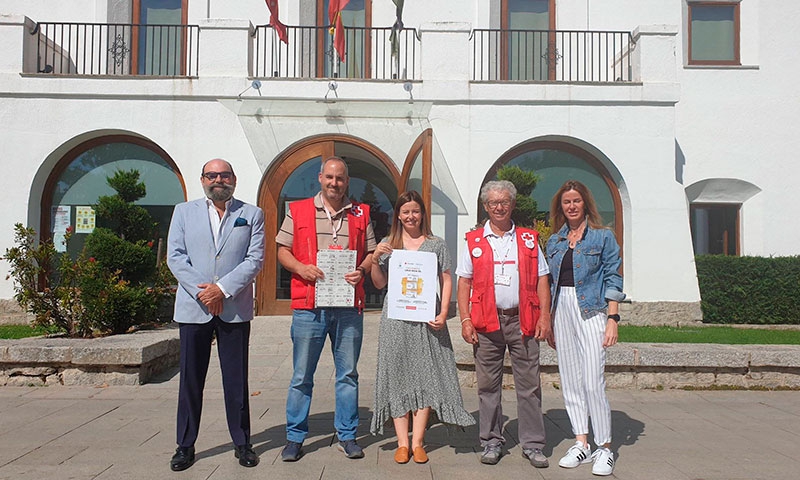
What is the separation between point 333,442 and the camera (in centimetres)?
462

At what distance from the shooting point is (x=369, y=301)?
11.8 metres

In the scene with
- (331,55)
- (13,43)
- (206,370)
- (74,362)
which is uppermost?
(331,55)

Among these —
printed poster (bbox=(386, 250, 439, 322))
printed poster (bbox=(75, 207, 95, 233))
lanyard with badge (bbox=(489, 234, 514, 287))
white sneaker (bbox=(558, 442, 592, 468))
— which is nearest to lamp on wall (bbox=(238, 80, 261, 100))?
printed poster (bbox=(75, 207, 95, 233))

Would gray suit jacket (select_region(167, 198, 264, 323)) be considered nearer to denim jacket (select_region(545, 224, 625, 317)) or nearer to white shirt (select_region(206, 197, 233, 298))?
white shirt (select_region(206, 197, 233, 298))

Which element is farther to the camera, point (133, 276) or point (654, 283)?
point (654, 283)

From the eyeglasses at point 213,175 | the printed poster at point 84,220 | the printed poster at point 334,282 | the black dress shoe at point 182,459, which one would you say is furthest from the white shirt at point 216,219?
the printed poster at point 84,220

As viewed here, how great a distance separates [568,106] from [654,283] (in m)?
3.60

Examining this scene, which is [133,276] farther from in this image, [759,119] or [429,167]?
[759,119]

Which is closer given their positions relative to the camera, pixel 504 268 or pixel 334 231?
pixel 504 268

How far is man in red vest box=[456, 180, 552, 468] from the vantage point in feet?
13.7

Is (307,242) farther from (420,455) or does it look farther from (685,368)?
(685,368)

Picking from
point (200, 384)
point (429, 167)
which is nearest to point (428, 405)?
point (200, 384)

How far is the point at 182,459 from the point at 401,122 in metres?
7.42

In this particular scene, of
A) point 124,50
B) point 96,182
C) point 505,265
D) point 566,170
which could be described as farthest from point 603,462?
point 124,50
